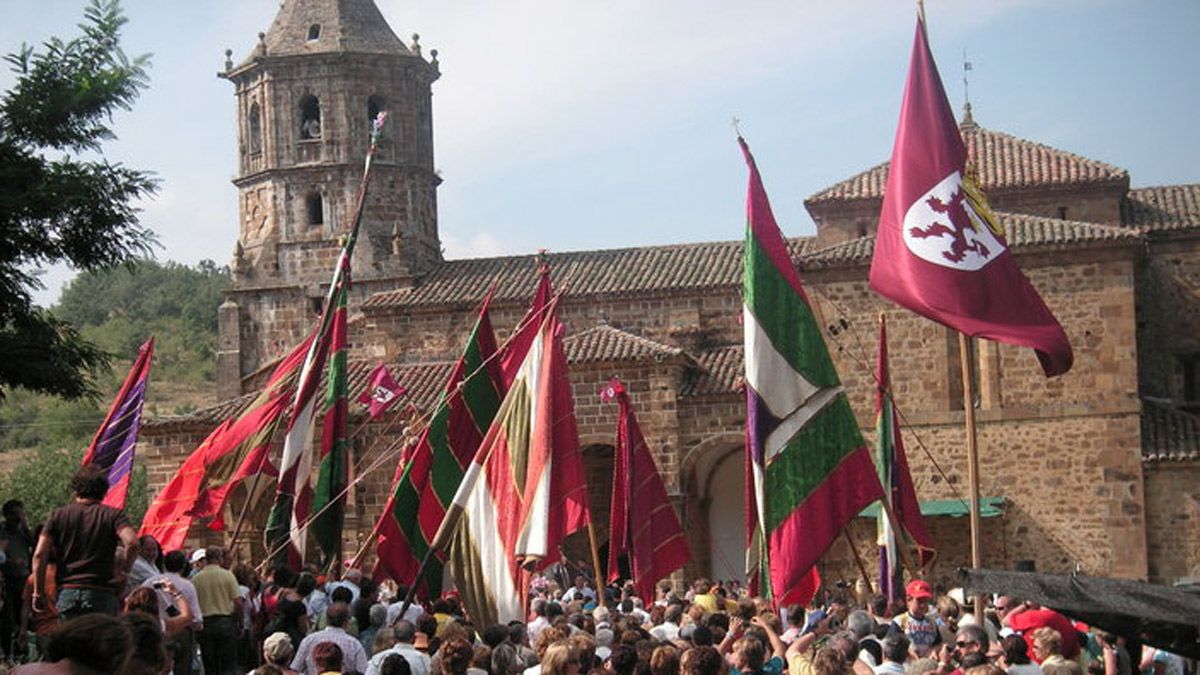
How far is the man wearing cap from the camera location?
44.3 feet

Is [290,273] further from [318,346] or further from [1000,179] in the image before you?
[318,346]

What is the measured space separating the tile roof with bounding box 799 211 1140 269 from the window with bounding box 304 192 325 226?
13.5m

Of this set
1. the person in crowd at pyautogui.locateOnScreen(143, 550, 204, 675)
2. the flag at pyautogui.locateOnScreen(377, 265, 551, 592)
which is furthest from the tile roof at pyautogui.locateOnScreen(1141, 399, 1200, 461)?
the person in crowd at pyautogui.locateOnScreen(143, 550, 204, 675)

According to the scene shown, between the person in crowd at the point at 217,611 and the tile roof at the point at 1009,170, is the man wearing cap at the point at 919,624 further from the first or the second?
the tile roof at the point at 1009,170

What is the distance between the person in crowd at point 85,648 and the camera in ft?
19.7

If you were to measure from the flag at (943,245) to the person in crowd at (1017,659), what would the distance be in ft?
8.13

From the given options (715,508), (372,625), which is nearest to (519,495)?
(372,625)

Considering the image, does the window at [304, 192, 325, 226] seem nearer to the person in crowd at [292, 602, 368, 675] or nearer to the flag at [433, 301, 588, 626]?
the flag at [433, 301, 588, 626]

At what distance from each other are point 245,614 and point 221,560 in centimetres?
68

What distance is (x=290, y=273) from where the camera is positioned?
4256 centimetres

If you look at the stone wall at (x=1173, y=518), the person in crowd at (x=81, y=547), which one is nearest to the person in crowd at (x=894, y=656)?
the person in crowd at (x=81, y=547)

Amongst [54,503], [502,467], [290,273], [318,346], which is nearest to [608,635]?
[502,467]

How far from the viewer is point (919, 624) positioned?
45.9 feet

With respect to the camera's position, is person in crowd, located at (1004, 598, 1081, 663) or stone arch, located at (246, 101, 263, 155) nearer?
person in crowd, located at (1004, 598, 1081, 663)
